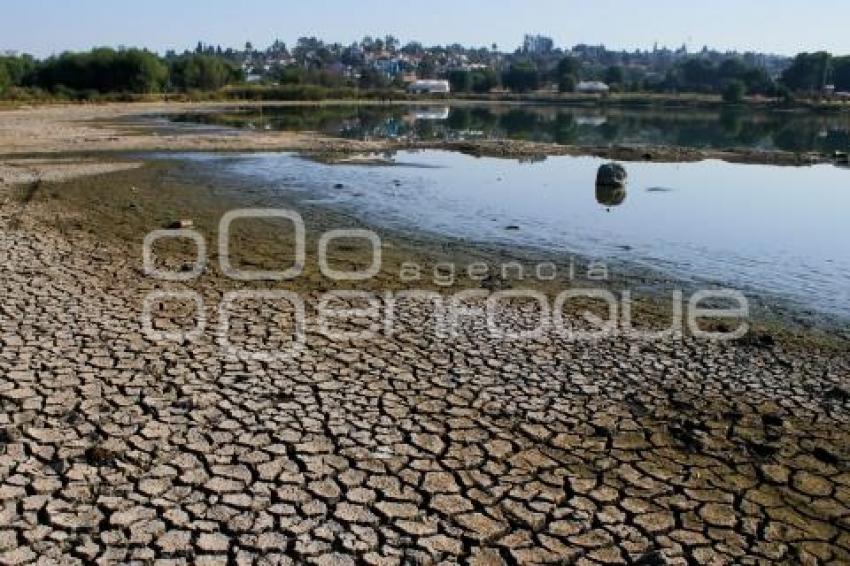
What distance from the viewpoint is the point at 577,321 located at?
1219 centimetres

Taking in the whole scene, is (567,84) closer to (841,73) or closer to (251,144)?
(841,73)

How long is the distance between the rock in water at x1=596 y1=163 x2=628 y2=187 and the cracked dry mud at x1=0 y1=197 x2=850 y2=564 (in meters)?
19.4

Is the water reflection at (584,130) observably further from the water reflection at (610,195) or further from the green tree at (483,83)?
the green tree at (483,83)

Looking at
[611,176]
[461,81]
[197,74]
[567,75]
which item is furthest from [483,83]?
[611,176]

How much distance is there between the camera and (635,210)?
25.1 metres

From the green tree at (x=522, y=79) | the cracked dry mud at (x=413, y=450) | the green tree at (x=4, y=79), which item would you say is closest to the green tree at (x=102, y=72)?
the green tree at (x=4, y=79)

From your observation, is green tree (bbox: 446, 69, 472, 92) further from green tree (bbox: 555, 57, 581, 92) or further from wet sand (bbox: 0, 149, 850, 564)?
wet sand (bbox: 0, 149, 850, 564)

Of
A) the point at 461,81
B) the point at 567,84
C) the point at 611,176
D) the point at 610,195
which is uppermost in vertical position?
the point at 461,81

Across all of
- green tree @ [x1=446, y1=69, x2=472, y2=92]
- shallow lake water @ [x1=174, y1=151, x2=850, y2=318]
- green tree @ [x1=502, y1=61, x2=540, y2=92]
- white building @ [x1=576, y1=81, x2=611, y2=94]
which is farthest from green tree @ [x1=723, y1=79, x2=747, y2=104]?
shallow lake water @ [x1=174, y1=151, x2=850, y2=318]

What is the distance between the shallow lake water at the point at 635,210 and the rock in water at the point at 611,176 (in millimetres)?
629

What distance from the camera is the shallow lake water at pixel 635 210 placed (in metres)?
17.5

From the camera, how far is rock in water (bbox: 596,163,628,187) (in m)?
29.8

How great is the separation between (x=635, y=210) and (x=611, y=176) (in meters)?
5.05

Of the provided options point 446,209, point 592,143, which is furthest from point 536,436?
point 592,143
